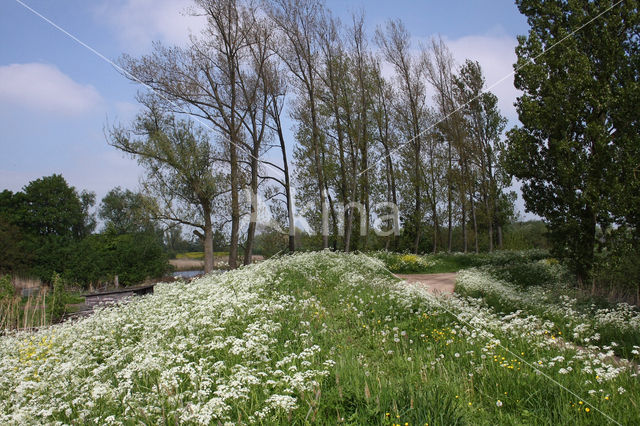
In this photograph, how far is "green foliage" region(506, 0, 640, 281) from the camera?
10766 millimetres

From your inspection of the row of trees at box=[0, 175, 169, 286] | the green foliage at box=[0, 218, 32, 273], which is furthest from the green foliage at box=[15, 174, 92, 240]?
the green foliage at box=[0, 218, 32, 273]

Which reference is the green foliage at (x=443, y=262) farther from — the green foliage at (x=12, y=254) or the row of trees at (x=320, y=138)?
the green foliage at (x=12, y=254)

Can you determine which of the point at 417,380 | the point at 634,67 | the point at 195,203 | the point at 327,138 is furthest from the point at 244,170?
the point at 417,380

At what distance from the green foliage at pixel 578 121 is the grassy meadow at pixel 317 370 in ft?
15.2

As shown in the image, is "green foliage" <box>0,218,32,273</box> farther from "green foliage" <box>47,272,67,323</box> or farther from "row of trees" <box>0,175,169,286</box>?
"green foliage" <box>47,272,67,323</box>

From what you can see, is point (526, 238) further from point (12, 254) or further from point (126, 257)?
point (12, 254)

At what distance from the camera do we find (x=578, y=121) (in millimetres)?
11695

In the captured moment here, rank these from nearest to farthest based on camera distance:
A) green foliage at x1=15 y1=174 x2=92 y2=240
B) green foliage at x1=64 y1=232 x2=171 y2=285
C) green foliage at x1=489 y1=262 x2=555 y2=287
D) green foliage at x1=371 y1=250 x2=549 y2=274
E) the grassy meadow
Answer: the grassy meadow < green foliage at x1=489 y1=262 x2=555 y2=287 < green foliage at x1=371 y1=250 x2=549 y2=274 < green foliage at x1=64 y1=232 x2=171 y2=285 < green foliage at x1=15 y1=174 x2=92 y2=240

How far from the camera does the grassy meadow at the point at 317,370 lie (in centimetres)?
309

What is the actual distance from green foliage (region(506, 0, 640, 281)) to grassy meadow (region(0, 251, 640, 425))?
462cm

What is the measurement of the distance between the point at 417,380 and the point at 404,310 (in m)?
3.43

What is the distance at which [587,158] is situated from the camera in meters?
11.4

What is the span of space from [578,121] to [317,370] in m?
12.0

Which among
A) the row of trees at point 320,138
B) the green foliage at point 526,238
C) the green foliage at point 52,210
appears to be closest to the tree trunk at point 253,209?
the row of trees at point 320,138
